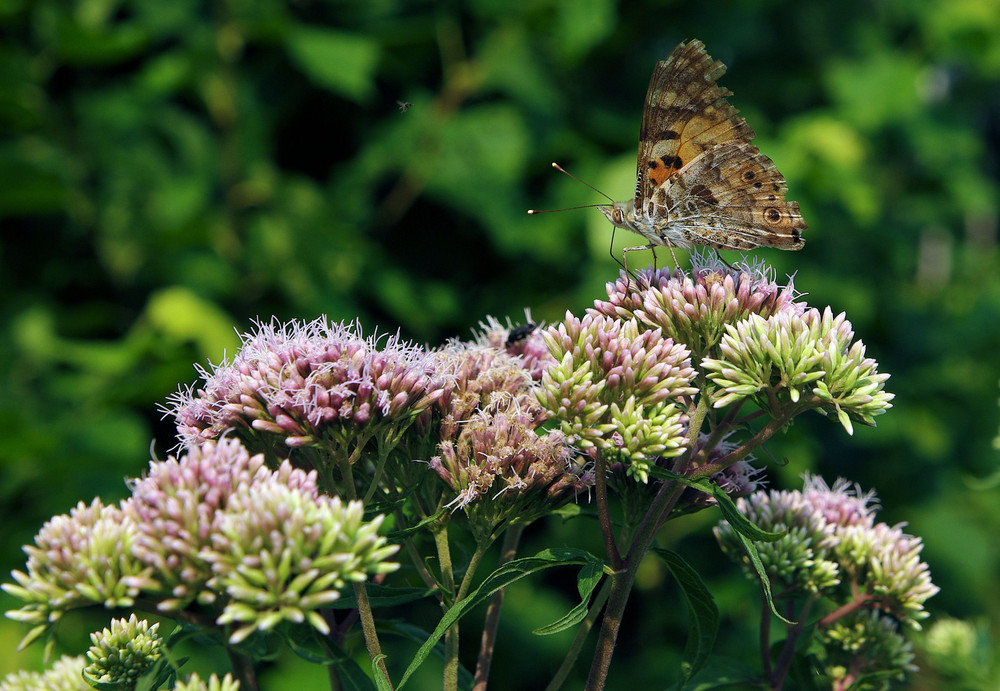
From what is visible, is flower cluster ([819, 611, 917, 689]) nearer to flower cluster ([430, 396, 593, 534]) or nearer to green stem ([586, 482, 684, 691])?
green stem ([586, 482, 684, 691])

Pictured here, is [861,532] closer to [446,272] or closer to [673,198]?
[673,198]

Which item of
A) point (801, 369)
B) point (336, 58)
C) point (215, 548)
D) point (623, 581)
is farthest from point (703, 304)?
point (336, 58)

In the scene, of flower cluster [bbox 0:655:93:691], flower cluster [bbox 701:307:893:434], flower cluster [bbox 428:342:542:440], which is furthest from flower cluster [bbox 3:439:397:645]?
flower cluster [bbox 701:307:893:434]

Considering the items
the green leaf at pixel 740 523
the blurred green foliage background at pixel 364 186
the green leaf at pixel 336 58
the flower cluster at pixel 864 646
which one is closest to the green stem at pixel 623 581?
the green leaf at pixel 740 523

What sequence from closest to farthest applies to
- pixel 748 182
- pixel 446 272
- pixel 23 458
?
pixel 748 182 < pixel 23 458 < pixel 446 272

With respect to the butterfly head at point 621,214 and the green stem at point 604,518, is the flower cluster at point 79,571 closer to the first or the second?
the green stem at point 604,518

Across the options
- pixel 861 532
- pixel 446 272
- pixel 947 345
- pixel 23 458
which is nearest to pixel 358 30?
pixel 446 272
